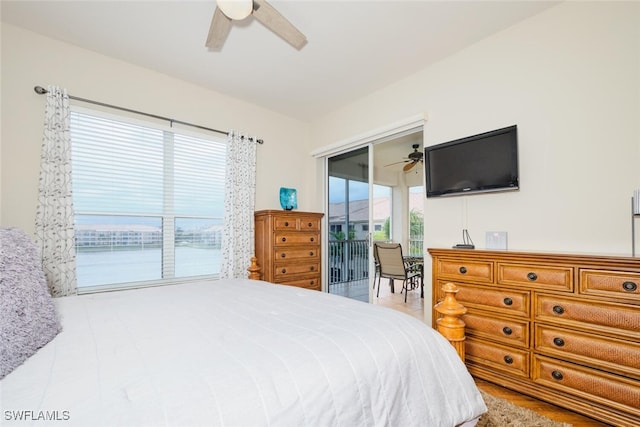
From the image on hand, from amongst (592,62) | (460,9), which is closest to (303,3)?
(460,9)

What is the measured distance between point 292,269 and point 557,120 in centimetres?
273

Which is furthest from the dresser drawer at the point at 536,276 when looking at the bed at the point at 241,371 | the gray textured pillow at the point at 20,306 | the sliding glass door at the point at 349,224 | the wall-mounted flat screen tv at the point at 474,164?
the gray textured pillow at the point at 20,306

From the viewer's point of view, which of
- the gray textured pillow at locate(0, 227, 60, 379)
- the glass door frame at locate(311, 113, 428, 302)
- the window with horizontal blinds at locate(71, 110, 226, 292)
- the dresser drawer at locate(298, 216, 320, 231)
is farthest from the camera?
the dresser drawer at locate(298, 216, 320, 231)

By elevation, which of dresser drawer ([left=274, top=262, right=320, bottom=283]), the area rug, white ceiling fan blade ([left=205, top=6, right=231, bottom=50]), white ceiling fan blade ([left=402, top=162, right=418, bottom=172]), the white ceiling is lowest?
the area rug

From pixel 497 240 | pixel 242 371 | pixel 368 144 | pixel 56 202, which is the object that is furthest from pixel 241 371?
pixel 368 144

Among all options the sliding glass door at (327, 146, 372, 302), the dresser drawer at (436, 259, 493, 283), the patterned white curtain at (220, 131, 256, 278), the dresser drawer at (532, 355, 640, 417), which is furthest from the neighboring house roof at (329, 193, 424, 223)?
the dresser drawer at (532, 355, 640, 417)

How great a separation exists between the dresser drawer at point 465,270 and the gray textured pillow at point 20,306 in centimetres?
231

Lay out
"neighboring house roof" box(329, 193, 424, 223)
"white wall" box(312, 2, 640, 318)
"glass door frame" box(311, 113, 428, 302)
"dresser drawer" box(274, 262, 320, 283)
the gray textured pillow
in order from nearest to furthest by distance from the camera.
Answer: the gray textured pillow < "white wall" box(312, 2, 640, 318) < "glass door frame" box(311, 113, 428, 302) < "dresser drawer" box(274, 262, 320, 283) < "neighboring house roof" box(329, 193, 424, 223)

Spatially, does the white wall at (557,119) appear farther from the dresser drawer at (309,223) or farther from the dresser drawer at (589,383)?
the dresser drawer at (309,223)

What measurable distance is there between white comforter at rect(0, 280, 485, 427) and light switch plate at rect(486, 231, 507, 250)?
141 centimetres

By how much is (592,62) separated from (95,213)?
404 centimetres

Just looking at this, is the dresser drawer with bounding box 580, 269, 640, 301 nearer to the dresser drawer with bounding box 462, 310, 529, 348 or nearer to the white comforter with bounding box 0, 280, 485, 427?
the dresser drawer with bounding box 462, 310, 529, 348

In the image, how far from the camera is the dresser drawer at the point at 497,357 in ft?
6.06

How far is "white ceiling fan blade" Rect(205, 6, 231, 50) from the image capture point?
70.3 inches
